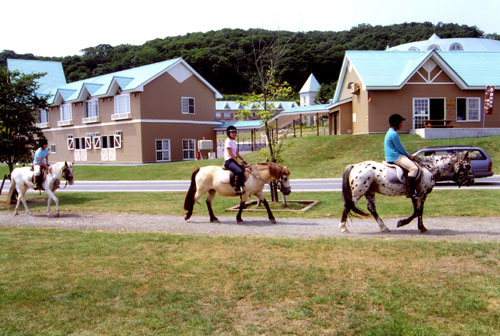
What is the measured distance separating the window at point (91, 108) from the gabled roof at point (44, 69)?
10.4 m

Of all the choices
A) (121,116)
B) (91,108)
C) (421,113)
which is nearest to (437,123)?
(421,113)

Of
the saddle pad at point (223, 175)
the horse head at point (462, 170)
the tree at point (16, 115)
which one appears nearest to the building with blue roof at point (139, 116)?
the tree at point (16, 115)

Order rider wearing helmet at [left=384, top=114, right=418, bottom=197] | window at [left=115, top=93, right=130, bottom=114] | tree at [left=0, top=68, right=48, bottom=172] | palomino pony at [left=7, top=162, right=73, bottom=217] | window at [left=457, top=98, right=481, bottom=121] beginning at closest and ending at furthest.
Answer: rider wearing helmet at [left=384, top=114, right=418, bottom=197]
palomino pony at [left=7, top=162, right=73, bottom=217]
tree at [left=0, top=68, right=48, bottom=172]
window at [left=457, top=98, right=481, bottom=121]
window at [left=115, top=93, right=130, bottom=114]

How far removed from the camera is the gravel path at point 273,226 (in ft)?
31.6

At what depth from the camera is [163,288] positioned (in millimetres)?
6402

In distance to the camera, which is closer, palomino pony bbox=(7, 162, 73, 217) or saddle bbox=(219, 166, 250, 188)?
saddle bbox=(219, 166, 250, 188)

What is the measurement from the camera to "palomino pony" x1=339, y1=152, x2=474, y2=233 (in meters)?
9.72

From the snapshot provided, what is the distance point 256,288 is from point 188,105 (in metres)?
38.4

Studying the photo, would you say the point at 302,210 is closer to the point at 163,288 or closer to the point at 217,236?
the point at 217,236

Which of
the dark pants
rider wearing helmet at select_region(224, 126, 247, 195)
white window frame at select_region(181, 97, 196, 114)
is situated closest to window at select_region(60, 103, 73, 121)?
white window frame at select_region(181, 97, 196, 114)

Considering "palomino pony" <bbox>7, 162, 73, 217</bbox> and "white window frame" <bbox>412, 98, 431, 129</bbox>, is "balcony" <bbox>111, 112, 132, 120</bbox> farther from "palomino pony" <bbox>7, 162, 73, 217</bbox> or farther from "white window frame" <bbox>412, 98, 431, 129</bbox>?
"palomino pony" <bbox>7, 162, 73, 217</bbox>

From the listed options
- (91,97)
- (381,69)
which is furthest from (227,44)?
(381,69)

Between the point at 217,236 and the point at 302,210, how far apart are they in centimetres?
441

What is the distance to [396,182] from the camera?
9703mm
